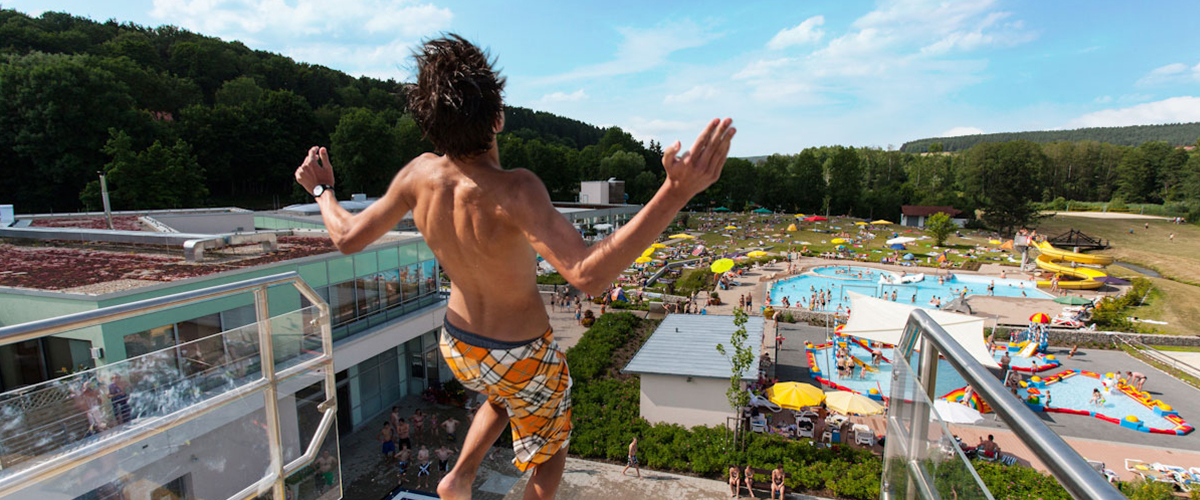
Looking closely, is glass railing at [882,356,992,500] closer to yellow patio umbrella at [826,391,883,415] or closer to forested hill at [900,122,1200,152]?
yellow patio umbrella at [826,391,883,415]

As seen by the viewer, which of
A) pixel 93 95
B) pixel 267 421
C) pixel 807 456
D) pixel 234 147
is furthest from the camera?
pixel 234 147

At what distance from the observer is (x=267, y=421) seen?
2.69 metres

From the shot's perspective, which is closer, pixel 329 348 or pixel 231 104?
pixel 329 348

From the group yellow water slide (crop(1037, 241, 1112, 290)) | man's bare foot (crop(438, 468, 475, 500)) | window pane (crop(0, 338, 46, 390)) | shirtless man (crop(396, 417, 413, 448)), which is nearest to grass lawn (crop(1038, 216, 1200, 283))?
yellow water slide (crop(1037, 241, 1112, 290))

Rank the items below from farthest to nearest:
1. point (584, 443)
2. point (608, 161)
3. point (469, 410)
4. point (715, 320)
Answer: point (608, 161)
point (715, 320)
point (469, 410)
point (584, 443)

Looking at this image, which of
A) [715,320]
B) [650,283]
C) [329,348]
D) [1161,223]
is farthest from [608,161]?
[329,348]

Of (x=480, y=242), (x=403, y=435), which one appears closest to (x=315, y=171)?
(x=480, y=242)

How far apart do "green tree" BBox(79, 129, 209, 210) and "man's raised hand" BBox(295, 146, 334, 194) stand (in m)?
47.0

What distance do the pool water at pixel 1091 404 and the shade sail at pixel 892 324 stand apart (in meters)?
2.90

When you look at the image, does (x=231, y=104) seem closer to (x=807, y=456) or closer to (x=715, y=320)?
(x=715, y=320)

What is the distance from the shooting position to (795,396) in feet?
52.2

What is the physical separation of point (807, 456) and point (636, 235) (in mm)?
14687

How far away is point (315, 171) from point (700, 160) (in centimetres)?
215

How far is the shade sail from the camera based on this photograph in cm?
1806
